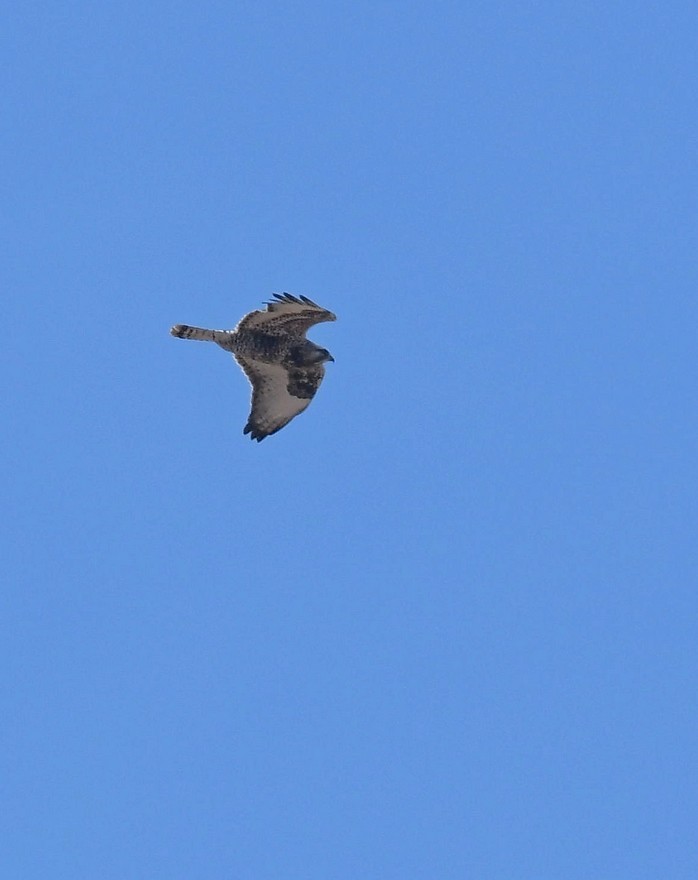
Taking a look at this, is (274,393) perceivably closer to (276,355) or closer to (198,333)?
(276,355)

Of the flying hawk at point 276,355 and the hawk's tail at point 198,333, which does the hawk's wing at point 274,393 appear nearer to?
the flying hawk at point 276,355

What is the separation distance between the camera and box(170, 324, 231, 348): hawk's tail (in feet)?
119

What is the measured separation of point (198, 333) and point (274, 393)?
2.19 metres

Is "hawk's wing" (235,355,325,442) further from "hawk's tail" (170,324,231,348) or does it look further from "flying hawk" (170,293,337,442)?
"hawk's tail" (170,324,231,348)

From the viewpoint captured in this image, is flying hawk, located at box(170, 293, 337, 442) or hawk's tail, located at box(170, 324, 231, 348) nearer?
flying hawk, located at box(170, 293, 337, 442)

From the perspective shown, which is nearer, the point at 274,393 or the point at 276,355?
the point at 276,355

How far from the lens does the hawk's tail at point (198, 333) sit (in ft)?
119

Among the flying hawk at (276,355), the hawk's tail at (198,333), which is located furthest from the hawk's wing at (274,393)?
the hawk's tail at (198,333)

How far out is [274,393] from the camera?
37.3m

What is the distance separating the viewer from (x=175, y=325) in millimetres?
36438

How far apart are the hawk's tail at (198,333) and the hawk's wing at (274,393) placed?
2.48 ft

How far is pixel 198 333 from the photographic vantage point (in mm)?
36438

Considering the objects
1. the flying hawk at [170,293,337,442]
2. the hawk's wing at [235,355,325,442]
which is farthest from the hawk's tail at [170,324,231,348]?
the hawk's wing at [235,355,325,442]

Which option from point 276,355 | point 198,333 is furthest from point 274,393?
point 198,333
